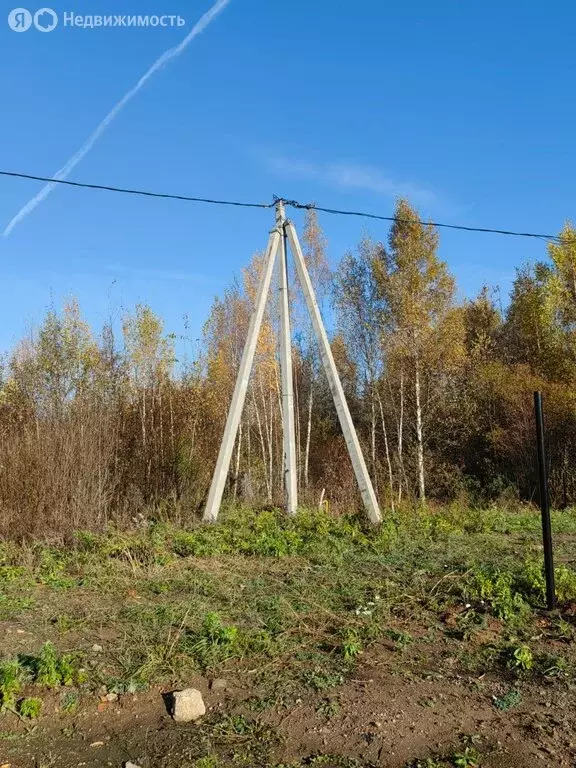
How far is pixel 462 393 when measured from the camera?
2330cm

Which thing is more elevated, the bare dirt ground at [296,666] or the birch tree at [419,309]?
the birch tree at [419,309]

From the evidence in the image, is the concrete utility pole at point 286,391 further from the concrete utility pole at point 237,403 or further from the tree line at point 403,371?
the tree line at point 403,371

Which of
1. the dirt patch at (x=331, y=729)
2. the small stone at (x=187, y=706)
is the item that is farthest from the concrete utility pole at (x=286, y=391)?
the small stone at (x=187, y=706)

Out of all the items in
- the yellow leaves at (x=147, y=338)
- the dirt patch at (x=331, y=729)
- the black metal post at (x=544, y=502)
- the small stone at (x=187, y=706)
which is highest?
the yellow leaves at (x=147, y=338)

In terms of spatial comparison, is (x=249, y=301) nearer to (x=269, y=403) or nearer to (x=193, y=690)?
(x=269, y=403)

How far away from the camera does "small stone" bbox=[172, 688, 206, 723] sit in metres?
3.26

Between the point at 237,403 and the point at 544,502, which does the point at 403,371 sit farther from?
the point at 544,502

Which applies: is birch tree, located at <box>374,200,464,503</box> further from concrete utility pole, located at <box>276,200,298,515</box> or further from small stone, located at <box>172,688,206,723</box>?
small stone, located at <box>172,688,206,723</box>

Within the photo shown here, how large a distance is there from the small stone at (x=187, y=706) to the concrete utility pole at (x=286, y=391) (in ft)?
18.5

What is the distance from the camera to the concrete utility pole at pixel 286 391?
9.18 metres

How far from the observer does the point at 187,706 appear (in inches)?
129

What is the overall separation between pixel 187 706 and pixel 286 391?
660 centimetres

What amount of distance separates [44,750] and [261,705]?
3.64 feet

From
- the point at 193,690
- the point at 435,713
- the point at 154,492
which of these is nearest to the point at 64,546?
the point at 154,492
